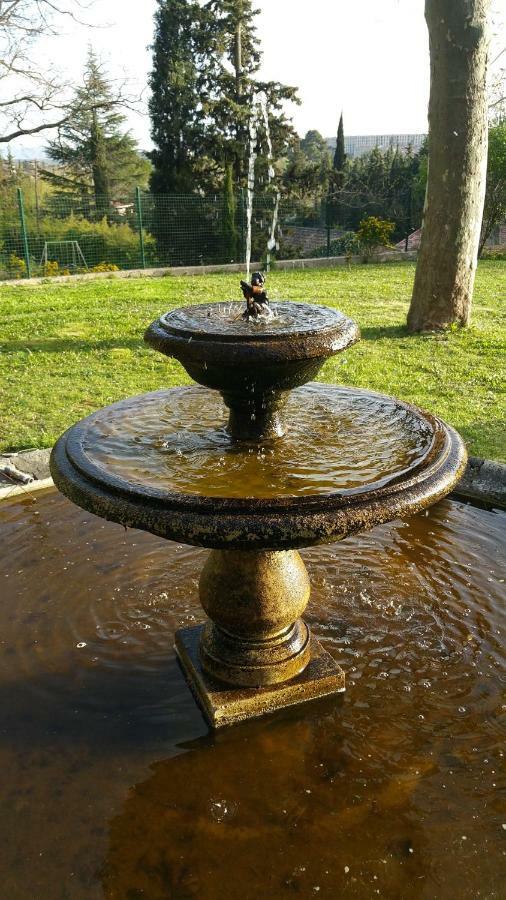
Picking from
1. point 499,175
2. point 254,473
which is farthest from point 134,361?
point 499,175

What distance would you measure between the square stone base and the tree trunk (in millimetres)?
7371

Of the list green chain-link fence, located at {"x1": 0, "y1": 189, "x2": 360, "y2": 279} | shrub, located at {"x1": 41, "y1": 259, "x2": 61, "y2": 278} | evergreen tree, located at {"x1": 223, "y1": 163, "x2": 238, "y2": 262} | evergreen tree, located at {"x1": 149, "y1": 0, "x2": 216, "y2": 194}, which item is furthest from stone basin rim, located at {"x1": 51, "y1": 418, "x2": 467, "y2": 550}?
evergreen tree, located at {"x1": 149, "y1": 0, "x2": 216, "y2": 194}

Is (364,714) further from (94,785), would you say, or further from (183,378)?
(183,378)

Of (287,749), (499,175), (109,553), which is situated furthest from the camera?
(499,175)

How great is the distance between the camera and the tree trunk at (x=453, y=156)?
8.53 m

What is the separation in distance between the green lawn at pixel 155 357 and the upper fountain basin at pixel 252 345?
292cm

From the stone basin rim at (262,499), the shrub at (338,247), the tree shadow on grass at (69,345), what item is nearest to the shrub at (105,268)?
the shrub at (338,247)

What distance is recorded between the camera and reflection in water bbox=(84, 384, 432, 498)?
2586 mm

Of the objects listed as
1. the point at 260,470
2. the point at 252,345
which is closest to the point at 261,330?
the point at 252,345

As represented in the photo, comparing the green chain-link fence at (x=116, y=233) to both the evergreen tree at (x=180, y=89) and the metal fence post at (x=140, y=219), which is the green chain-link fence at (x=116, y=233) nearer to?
the metal fence post at (x=140, y=219)

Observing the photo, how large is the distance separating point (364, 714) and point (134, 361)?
250 inches

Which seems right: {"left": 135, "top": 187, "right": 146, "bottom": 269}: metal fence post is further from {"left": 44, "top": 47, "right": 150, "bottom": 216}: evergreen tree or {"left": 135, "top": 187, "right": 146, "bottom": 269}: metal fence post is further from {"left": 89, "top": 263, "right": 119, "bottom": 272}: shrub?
{"left": 44, "top": 47, "right": 150, "bottom": 216}: evergreen tree

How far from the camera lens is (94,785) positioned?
8.25 feet

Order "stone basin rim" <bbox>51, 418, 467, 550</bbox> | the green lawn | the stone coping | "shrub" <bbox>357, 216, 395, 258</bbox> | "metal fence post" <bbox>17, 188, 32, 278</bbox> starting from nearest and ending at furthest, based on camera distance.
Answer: "stone basin rim" <bbox>51, 418, 467, 550</bbox>
the stone coping
the green lawn
"metal fence post" <bbox>17, 188, 32, 278</bbox>
"shrub" <bbox>357, 216, 395, 258</bbox>
